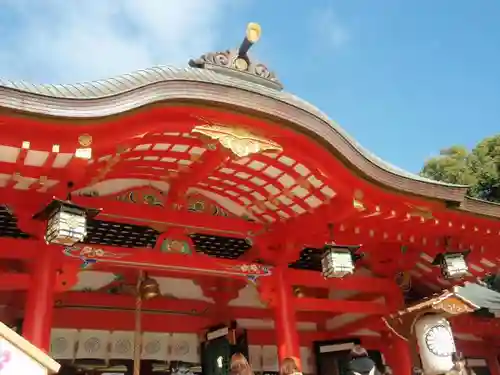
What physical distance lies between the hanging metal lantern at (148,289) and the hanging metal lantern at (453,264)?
446cm

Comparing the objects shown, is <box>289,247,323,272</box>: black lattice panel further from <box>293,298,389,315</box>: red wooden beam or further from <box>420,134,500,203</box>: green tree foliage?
<box>420,134,500,203</box>: green tree foliage

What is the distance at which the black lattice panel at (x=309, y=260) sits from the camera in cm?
874

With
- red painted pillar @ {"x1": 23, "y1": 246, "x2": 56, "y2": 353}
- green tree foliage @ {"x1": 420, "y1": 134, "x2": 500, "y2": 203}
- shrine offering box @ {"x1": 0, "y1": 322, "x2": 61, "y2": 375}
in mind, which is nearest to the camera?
shrine offering box @ {"x1": 0, "y1": 322, "x2": 61, "y2": 375}

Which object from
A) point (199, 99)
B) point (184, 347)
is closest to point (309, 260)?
point (184, 347)

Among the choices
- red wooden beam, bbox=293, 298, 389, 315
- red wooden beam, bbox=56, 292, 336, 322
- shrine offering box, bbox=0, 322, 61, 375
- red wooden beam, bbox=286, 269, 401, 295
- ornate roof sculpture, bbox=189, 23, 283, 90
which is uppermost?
ornate roof sculpture, bbox=189, 23, 283, 90

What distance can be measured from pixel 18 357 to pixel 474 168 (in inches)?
777

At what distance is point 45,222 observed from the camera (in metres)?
6.11

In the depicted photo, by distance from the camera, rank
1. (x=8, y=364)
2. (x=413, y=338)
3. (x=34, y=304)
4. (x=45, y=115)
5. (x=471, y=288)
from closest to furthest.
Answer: (x=8, y=364)
(x=45, y=115)
(x=34, y=304)
(x=413, y=338)
(x=471, y=288)

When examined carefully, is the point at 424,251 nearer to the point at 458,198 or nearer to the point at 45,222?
the point at 458,198

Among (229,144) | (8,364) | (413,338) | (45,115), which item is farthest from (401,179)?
(8,364)

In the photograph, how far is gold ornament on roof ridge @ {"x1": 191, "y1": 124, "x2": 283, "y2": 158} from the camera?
5.84m

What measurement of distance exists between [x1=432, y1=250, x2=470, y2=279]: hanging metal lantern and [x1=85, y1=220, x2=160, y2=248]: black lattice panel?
4442mm

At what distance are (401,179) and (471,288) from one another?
5764mm

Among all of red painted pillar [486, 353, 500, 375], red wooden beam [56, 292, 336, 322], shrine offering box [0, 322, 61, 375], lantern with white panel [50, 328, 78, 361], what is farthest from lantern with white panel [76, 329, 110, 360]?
red painted pillar [486, 353, 500, 375]
